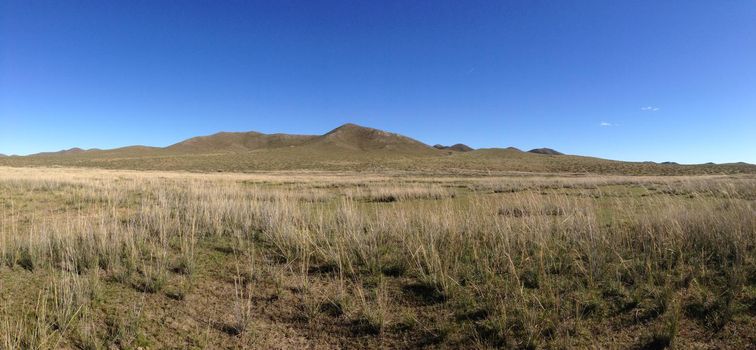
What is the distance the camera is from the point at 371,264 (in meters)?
5.32

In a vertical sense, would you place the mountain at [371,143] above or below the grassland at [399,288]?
above

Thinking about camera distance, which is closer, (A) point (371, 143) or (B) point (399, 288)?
(B) point (399, 288)

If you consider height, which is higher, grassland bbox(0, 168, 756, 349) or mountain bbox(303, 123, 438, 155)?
mountain bbox(303, 123, 438, 155)

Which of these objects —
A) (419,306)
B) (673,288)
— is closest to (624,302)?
(673,288)

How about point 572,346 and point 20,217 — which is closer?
point 572,346

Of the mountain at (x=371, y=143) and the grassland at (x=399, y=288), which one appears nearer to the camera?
the grassland at (x=399, y=288)

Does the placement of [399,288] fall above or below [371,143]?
below

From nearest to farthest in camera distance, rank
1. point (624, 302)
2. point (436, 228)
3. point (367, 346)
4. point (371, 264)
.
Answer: point (367, 346) < point (624, 302) < point (371, 264) < point (436, 228)

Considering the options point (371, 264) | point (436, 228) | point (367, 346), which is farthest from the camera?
point (436, 228)

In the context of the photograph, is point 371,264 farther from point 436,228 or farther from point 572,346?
point 572,346

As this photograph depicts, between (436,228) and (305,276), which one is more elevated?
(436,228)

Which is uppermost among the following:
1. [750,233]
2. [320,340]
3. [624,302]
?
[750,233]

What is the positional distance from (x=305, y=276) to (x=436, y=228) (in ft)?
8.54

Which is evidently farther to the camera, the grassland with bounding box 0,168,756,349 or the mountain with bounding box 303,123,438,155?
the mountain with bounding box 303,123,438,155
